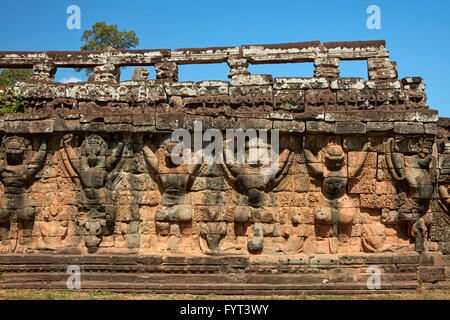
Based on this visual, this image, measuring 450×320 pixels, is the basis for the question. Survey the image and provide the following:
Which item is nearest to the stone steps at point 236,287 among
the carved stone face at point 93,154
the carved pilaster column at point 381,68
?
the carved stone face at point 93,154

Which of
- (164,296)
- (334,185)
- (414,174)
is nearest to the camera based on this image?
(164,296)

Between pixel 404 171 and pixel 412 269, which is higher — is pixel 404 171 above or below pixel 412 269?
above

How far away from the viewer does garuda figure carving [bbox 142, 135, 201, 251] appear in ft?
30.0

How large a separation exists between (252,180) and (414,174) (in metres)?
3.51

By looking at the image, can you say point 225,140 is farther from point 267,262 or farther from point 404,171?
point 404,171

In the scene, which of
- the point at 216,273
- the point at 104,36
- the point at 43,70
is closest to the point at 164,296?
the point at 216,273

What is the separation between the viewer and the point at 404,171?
9.15 m

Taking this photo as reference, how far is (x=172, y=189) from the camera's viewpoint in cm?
916

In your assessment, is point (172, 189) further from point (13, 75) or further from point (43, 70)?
point (13, 75)

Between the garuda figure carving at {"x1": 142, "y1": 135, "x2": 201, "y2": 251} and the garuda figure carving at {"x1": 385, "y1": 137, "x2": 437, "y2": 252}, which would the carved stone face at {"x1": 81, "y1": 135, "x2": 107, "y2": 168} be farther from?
the garuda figure carving at {"x1": 385, "y1": 137, "x2": 437, "y2": 252}

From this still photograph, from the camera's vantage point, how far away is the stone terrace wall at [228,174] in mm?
9109

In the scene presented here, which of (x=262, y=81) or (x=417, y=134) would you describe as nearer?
(x=417, y=134)
